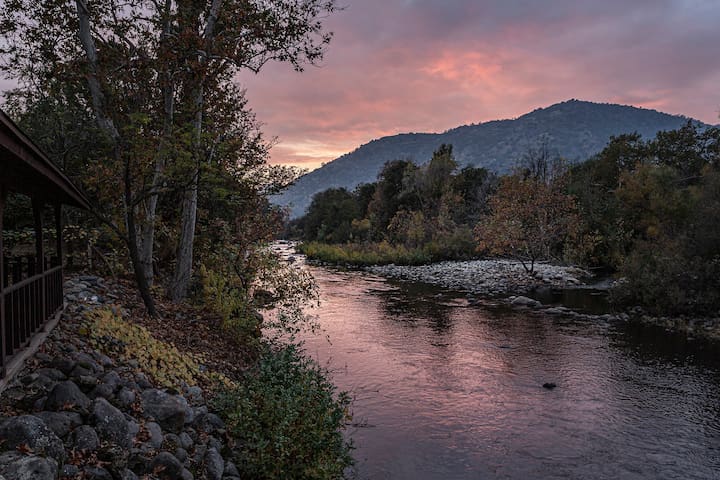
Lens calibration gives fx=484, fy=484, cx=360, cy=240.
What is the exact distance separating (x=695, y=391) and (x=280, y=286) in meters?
10.9

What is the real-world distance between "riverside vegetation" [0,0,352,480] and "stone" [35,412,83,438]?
0.23 feet

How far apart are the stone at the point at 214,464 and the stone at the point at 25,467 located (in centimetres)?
222

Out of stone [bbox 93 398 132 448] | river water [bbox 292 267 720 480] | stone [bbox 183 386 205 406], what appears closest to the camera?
stone [bbox 93 398 132 448]

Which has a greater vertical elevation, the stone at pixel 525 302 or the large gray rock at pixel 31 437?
the large gray rock at pixel 31 437

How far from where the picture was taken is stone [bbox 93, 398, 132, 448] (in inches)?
213

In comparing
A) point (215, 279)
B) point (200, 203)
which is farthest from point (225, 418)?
point (200, 203)

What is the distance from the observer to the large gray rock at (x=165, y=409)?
6594 millimetres

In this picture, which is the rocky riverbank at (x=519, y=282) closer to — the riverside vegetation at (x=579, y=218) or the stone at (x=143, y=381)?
the riverside vegetation at (x=579, y=218)

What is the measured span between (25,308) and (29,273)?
127 centimetres

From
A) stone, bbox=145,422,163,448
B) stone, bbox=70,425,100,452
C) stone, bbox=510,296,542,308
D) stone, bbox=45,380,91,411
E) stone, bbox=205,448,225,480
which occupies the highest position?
stone, bbox=45,380,91,411

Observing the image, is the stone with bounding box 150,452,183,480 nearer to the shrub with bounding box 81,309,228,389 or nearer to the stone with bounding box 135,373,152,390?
the stone with bounding box 135,373,152,390

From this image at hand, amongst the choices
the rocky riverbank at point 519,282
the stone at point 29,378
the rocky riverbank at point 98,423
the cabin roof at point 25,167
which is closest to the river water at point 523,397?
the rocky riverbank at point 519,282

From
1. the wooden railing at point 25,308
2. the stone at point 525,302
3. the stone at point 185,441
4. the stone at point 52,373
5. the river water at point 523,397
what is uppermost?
the wooden railing at point 25,308

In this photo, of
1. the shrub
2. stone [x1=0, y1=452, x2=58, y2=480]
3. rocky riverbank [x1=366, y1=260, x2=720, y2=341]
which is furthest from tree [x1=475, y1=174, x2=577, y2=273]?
stone [x1=0, y1=452, x2=58, y2=480]
